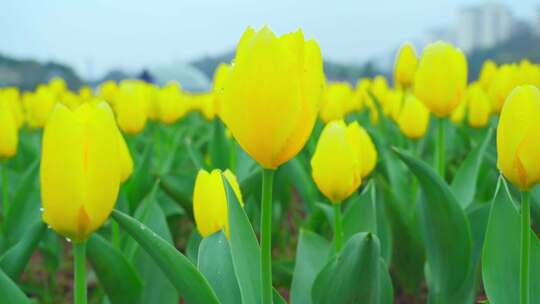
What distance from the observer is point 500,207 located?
44.6 inches

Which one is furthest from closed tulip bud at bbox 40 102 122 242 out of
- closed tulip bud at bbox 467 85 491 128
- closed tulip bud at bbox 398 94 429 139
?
closed tulip bud at bbox 467 85 491 128

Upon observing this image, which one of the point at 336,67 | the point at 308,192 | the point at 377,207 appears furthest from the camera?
the point at 336,67

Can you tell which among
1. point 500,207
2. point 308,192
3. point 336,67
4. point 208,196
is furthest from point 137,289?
point 336,67

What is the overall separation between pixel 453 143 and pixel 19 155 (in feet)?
7.42

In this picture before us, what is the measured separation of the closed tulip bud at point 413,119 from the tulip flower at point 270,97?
152 cm

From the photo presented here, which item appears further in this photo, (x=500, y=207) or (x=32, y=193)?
(x=32, y=193)

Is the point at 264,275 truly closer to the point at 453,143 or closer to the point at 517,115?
the point at 517,115

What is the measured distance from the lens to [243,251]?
3.20 ft

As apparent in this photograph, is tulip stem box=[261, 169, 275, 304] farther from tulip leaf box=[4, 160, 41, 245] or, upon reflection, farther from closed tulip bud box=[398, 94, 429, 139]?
closed tulip bud box=[398, 94, 429, 139]

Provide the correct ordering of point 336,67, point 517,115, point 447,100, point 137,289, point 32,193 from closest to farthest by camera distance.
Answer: point 517,115
point 137,289
point 447,100
point 32,193
point 336,67

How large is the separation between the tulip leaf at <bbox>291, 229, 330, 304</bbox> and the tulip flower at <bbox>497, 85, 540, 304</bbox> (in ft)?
1.57

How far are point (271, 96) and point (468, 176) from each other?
3.90 ft

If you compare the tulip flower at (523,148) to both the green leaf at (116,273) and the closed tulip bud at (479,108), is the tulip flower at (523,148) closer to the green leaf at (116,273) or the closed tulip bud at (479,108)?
the green leaf at (116,273)

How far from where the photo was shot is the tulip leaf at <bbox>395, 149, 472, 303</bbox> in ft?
4.62
